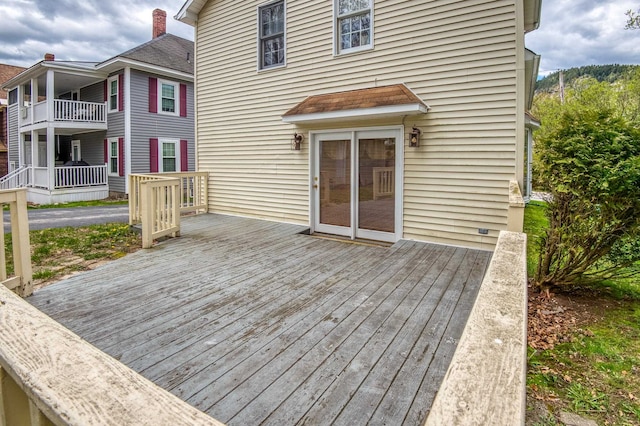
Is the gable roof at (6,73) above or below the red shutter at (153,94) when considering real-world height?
above

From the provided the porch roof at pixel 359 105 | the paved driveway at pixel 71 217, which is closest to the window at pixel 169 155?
the paved driveway at pixel 71 217

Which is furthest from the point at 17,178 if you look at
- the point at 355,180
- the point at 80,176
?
the point at 355,180

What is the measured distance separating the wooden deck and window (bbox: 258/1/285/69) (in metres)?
4.48

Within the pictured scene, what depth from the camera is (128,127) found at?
535 inches

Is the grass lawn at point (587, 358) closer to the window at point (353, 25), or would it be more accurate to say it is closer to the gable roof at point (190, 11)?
the window at point (353, 25)

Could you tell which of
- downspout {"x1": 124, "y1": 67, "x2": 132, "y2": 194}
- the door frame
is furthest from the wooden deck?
downspout {"x1": 124, "y1": 67, "x2": 132, "y2": 194}

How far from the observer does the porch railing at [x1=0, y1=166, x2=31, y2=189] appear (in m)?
14.2

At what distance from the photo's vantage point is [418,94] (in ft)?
19.0

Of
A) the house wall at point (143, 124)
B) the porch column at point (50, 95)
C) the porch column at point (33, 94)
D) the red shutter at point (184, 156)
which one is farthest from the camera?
the red shutter at point (184, 156)

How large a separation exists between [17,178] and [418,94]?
54.6 feet

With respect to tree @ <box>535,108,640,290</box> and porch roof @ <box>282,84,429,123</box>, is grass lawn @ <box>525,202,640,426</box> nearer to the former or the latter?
tree @ <box>535,108,640,290</box>

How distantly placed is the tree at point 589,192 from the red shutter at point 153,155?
45.5ft

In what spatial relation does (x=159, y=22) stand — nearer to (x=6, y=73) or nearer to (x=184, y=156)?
(x=184, y=156)

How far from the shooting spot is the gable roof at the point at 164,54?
13.4 meters
